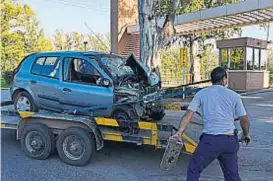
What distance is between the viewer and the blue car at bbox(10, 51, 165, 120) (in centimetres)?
700

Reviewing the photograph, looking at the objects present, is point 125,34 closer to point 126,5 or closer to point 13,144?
point 126,5

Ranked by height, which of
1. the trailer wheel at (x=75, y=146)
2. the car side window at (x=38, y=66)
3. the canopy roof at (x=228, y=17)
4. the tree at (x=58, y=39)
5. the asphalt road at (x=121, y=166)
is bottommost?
the asphalt road at (x=121, y=166)

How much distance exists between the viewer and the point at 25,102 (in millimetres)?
7941

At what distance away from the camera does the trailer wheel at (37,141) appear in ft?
22.8

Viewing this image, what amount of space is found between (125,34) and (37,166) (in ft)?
69.8

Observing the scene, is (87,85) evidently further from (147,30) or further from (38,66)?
(147,30)

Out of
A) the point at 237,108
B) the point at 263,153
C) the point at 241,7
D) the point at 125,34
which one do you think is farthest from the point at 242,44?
the point at 237,108

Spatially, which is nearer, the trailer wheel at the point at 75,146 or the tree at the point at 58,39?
the trailer wheel at the point at 75,146

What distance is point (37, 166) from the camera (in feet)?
21.5

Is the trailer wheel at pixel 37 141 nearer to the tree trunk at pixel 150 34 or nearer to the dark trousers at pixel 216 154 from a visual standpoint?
the dark trousers at pixel 216 154

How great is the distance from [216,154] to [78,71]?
12.7ft

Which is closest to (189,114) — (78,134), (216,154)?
(216,154)

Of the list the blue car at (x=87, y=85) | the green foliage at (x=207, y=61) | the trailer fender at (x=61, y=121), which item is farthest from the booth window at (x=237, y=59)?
the trailer fender at (x=61, y=121)

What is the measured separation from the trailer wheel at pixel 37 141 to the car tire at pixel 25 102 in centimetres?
79
